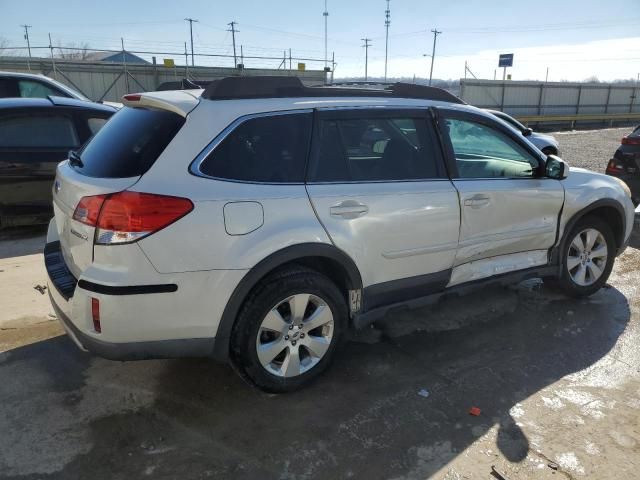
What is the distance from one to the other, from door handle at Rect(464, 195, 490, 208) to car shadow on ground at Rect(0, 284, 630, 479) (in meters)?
1.03

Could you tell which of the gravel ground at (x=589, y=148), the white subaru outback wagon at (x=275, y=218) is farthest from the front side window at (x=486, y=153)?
the gravel ground at (x=589, y=148)

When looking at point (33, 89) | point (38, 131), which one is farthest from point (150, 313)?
point (33, 89)

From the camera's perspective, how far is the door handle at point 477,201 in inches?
143

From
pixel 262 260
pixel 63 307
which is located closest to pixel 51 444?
pixel 63 307

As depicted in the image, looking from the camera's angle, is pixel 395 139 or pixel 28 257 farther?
pixel 28 257

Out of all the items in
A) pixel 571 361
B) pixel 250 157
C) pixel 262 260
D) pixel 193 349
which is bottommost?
pixel 571 361

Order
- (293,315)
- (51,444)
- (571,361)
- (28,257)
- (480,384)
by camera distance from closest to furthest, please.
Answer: (51,444), (293,315), (480,384), (571,361), (28,257)

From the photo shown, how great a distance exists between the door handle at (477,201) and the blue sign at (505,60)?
1377 inches

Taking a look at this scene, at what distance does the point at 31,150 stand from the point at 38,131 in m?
0.27

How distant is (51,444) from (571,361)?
10.8 feet

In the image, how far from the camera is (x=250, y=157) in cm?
289

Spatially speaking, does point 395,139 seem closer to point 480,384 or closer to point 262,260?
point 262,260

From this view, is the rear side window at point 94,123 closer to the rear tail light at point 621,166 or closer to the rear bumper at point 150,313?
the rear bumper at point 150,313

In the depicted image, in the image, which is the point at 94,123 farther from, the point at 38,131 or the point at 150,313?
the point at 150,313
